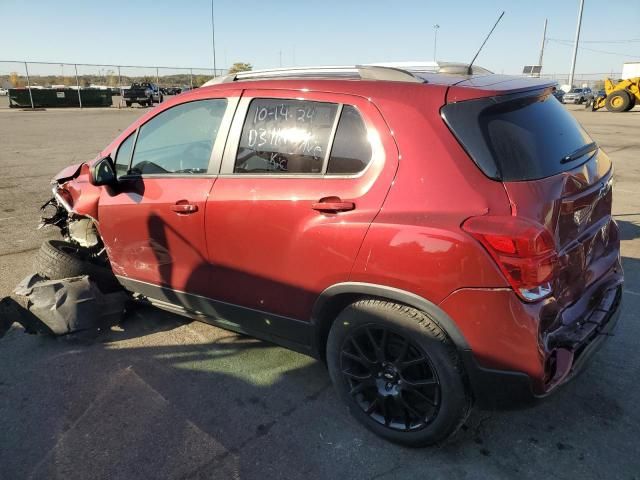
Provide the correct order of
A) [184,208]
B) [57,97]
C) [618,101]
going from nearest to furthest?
[184,208], [618,101], [57,97]

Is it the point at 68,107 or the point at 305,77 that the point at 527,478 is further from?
the point at 68,107

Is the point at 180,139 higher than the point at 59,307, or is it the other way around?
the point at 180,139

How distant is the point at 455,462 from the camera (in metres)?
2.47

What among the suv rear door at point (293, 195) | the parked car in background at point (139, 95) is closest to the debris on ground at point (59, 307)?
the suv rear door at point (293, 195)

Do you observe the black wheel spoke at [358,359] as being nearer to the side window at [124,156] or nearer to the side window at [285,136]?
the side window at [285,136]

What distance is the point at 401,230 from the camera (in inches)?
90.2

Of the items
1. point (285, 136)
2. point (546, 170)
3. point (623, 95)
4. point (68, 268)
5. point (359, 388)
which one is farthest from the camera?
point (623, 95)

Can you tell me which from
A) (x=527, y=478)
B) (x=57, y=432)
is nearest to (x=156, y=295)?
(x=57, y=432)

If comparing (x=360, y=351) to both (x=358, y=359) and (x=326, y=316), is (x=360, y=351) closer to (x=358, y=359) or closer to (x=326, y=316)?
(x=358, y=359)

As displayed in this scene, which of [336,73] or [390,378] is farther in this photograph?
[336,73]

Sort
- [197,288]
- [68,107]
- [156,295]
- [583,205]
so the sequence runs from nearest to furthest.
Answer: [583,205]
[197,288]
[156,295]
[68,107]

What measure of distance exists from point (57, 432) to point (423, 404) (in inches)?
77.2

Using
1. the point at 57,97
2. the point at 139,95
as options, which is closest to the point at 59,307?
the point at 57,97

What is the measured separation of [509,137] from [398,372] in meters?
1.24
